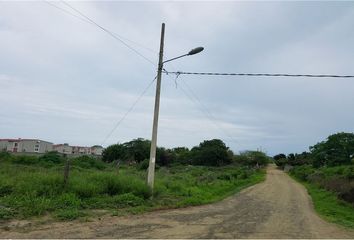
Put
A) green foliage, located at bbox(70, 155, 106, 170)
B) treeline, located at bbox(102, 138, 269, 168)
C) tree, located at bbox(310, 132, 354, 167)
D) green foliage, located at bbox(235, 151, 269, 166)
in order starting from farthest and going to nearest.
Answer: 1. green foliage, located at bbox(235, 151, 269, 166)
2. treeline, located at bbox(102, 138, 269, 168)
3. tree, located at bbox(310, 132, 354, 167)
4. green foliage, located at bbox(70, 155, 106, 170)

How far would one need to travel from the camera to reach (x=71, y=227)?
948 cm

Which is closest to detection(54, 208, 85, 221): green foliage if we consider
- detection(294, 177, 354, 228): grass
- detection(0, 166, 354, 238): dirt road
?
detection(0, 166, 354, 238): dirt road

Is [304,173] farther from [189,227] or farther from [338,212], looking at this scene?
[189,227]

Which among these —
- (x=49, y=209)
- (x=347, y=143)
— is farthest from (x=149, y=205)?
(x=347, y=143)

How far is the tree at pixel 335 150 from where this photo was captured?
76.6m

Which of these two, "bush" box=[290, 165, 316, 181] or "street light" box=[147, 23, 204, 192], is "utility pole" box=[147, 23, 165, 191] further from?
"bush" box=[290, 165, 316, 181]

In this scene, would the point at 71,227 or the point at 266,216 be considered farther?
the point at 266,216

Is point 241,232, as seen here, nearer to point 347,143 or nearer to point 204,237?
point 204,237

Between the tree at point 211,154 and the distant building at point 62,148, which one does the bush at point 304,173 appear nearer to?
the tree at point 211,154

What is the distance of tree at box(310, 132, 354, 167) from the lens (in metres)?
76.6

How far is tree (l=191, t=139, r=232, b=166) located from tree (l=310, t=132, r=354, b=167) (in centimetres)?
2140

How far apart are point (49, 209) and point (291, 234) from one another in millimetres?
7270

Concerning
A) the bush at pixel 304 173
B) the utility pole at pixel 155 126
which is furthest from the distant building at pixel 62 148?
the utility pole at pixel 155 126

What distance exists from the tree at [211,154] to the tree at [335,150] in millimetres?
21402
